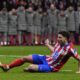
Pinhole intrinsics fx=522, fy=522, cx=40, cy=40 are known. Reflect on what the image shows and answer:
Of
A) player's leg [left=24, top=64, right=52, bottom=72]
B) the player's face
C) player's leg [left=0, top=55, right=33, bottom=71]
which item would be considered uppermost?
the player's face

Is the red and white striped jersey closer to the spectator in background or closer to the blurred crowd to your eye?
the blurred crowd

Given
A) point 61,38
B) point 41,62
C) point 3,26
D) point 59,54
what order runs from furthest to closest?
point 3,26, point 41,62, point 59,54, point 61,38

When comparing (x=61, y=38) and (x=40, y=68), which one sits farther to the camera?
(x=40, y=68)

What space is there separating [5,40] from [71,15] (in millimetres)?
3994

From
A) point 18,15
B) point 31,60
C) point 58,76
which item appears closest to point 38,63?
point 31,60

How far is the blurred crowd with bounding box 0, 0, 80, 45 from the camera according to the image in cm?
2892

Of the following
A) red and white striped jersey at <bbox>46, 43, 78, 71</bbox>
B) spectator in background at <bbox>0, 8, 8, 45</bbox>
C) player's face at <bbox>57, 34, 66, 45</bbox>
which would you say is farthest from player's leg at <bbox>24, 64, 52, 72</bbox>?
spectator in background at <bbox>0, 8, 8, 45</bbox>

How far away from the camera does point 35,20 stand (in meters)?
29.4

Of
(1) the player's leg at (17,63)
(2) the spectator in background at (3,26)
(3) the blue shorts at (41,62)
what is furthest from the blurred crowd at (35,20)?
(1) the player's leg at (17,63)

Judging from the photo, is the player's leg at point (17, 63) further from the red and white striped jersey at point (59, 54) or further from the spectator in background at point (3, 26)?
the spectator in background at point (3, 26)

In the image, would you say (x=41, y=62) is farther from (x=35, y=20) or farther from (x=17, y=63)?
(x=35, y=20)

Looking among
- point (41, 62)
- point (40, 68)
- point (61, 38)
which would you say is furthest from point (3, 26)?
point (61, 38)

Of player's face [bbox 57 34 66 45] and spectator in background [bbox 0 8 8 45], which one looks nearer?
player's face [bbox 57 34 66 45]

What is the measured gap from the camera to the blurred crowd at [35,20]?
1139 inches
